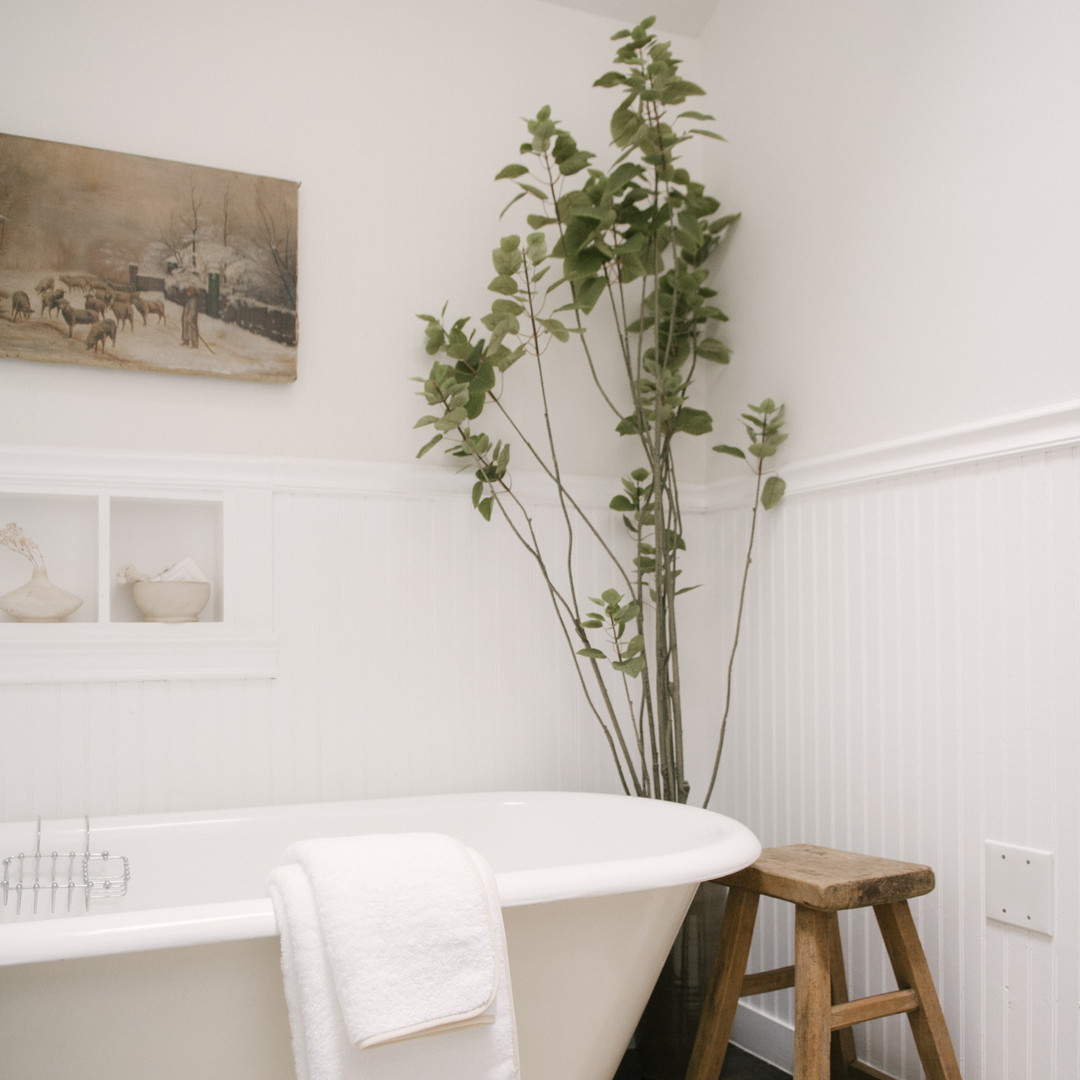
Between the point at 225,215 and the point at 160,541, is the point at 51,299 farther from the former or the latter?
the point at 160,541

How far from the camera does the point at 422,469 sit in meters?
2.20

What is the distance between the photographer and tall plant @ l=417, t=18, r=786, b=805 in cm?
205

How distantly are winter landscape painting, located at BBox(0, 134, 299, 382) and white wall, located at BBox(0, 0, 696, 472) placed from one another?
5cm

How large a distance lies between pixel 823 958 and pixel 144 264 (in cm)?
175

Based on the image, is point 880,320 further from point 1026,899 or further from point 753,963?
point 753,963

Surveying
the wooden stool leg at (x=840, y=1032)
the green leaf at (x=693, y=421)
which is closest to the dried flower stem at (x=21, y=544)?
the green leaf at (x=693, y=421)

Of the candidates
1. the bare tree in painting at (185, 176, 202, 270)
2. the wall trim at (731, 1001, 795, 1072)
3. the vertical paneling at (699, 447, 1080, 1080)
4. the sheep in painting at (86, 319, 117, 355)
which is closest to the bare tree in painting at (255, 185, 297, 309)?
the bare tree in painting at (185, 176, 202, 270)

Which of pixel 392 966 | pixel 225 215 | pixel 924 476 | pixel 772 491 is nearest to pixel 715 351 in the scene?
pixel 772 491

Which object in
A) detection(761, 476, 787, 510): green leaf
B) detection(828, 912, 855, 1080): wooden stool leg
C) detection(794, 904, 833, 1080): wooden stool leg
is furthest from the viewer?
detection(761, 476, 787, 510): green leaf

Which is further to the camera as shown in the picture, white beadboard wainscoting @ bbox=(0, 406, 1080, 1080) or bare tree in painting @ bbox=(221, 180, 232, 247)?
bare tree in painting @ bbox=(221, 180, 232, 247)

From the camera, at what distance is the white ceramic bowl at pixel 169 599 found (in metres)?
1.93

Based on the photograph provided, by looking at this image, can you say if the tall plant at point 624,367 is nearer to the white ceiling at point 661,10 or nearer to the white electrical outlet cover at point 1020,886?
the white ceiling at point 661,10

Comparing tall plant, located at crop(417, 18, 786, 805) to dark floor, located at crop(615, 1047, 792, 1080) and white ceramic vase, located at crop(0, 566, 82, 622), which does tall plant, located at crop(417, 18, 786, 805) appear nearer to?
dark floor, located at crop(615, 1047, 792, 1080)

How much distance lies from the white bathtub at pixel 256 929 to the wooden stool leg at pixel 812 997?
0.57 feet
